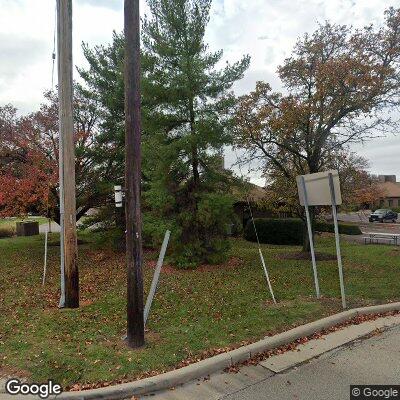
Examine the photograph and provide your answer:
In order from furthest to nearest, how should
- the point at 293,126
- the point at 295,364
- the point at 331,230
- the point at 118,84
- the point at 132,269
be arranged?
the point at 331,230
the point at 118,84
the point at 293,126
the point at 132,269
the point at 295,364

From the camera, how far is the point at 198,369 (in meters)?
4.46

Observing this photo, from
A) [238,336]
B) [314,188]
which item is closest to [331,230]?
[314,188]

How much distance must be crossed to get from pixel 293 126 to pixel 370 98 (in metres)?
2.45

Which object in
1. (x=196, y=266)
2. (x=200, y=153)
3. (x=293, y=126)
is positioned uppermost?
(x=293, y=126)

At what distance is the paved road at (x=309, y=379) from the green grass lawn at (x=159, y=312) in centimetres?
59

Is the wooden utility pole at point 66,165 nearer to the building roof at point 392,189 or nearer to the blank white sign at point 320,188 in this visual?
the blank white sign at point 320,188

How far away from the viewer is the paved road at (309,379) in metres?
4.04

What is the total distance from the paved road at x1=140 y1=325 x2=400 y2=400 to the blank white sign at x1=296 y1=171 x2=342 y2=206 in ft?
9.37

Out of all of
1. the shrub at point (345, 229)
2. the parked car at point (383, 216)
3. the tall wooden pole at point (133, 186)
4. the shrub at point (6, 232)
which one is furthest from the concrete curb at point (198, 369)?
the parked car at point (383, 216)

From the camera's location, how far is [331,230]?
28.4m

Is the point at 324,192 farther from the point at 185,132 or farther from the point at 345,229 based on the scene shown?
the point at 345,229

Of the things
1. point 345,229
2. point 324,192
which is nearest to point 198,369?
point 324,192

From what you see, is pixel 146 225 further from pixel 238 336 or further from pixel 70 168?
pixel 238 336

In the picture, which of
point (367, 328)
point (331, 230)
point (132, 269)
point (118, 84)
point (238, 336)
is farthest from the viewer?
point (331, 230)
